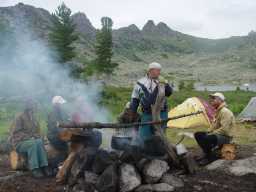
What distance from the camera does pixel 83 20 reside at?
602 ft

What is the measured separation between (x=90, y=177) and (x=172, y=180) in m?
1.41

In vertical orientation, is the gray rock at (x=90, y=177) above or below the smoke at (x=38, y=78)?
below

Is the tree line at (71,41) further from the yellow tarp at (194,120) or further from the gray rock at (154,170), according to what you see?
the gray rock at (154,170)

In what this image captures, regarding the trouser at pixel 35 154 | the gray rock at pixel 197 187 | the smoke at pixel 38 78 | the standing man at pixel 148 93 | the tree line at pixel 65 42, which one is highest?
the tree line at pixel 65 42

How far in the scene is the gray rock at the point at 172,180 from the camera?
6.76 m

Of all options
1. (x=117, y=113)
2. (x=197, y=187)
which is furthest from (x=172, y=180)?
(x=117, y=113)

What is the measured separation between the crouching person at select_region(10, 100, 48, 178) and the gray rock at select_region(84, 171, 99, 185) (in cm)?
104

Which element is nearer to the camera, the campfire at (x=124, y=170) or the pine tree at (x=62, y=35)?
the campfire at (x=124, y=170)

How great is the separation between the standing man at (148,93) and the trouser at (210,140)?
3.70 ft

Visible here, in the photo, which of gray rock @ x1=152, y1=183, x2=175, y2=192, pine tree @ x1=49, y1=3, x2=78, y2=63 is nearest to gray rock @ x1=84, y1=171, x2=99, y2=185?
gray rock @ x1=152, y1=183, x2=175, y2=192

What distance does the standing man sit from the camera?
7309 millimetres

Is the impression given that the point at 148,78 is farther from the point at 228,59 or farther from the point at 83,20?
the point at 83,20

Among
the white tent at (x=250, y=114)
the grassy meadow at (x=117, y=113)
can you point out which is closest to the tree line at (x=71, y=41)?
the grassy meadow at (x=117, y=113)

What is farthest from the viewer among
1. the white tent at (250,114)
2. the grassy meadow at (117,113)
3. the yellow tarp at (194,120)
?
the white tent at (250,114)
